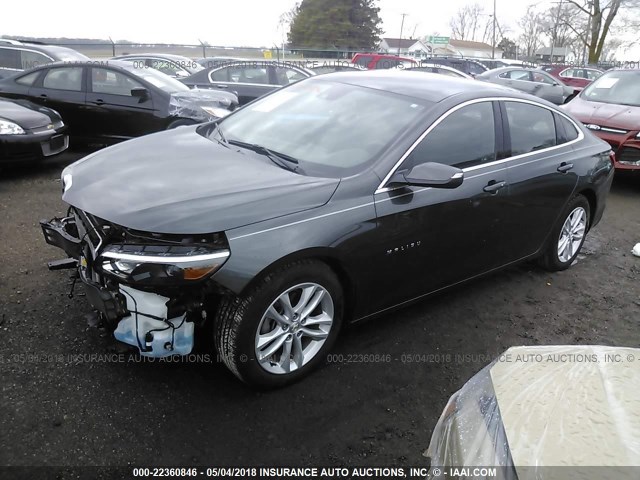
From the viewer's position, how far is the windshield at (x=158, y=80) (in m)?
7.91

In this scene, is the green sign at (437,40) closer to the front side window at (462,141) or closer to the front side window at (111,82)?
→ the front side window at (111,82)

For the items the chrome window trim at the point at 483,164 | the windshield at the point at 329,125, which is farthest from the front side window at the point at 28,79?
the chrome window trim at the point at 483,164

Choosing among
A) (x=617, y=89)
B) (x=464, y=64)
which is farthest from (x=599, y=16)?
(x=617, y=89)

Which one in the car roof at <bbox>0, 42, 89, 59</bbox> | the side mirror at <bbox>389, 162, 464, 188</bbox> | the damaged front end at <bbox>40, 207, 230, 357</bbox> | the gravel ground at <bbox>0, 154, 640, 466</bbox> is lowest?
the gravel ground at <bbox>0, 154, 640, 466</bbox>

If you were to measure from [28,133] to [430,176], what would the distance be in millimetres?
5268

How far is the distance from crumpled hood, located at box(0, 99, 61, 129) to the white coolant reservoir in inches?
188

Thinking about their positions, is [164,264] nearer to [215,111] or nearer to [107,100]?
[215,111]

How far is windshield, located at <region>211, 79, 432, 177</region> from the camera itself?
3156 mm

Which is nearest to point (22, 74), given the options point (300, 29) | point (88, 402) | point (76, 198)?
point (76, 198)

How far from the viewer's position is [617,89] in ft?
27.6

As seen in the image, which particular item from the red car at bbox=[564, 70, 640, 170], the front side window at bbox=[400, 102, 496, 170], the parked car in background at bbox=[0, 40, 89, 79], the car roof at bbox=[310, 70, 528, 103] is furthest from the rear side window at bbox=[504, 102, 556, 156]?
the parked car in background at bbox=[0, 40, 89, 79]

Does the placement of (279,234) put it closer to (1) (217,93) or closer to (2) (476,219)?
(2) (476,219)

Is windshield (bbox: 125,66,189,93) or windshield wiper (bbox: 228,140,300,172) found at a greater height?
windshield (bbox: 125,66,189,93)

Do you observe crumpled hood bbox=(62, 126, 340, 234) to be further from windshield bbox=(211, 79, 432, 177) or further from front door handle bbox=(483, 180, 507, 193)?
front door handle bbox=(483, 180, 507, 193)
